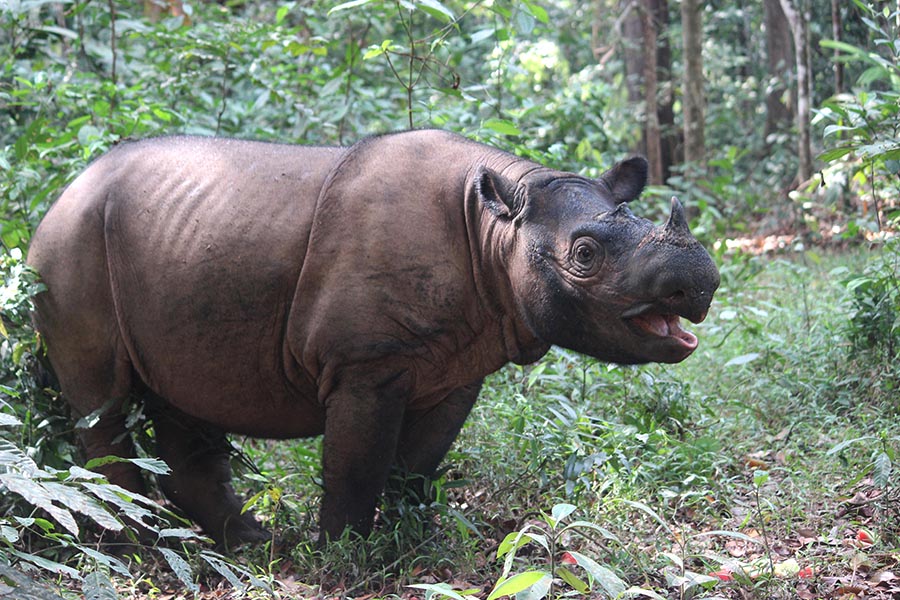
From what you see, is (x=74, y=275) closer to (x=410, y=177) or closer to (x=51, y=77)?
(x=410, y=177)

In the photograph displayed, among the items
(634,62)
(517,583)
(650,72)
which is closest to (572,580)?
(517,583)

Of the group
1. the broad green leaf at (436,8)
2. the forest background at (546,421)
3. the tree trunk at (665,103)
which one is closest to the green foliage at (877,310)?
the forest background at (546,421)

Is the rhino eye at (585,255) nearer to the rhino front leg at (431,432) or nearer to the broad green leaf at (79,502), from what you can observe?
the rhino front leg at (431,432)

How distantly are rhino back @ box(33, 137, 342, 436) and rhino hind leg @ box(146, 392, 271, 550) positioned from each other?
35 cm

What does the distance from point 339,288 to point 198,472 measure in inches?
62.5

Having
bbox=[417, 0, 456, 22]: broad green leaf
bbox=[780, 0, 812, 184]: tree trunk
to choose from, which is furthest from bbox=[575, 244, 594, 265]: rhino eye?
bbox=[780, 0, 812, 184]: tree trunk

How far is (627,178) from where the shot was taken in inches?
195

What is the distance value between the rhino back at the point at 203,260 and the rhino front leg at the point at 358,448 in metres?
0.37

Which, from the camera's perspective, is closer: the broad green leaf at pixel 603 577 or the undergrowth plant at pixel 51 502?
the broad green leaf at pixel 603 577

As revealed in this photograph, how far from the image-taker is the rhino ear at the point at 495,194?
4.59 meters

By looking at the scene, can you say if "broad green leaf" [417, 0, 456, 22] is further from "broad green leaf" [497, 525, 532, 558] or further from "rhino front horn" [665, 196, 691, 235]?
"broad green leaf" [497, 525, 532, 558]

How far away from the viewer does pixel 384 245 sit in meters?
4.68

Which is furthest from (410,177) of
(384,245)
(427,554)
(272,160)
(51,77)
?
(51,77)

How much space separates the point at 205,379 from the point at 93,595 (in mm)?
1970
